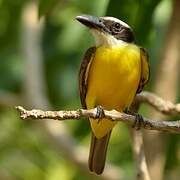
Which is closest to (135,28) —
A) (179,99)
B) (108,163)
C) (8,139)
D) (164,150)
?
(164,150)

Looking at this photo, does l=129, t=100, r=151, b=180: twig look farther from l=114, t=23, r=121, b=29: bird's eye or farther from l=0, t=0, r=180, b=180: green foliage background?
l=0, t=0, r=180, b=180: green foliage background

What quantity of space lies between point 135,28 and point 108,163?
157 cm

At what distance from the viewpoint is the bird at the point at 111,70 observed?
12.0 feet

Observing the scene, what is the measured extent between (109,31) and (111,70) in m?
0.21

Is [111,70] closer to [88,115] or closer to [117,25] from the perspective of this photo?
[117,25]

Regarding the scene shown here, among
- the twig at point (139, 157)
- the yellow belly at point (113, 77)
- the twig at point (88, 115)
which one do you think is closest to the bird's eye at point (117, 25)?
the yellow belly at point (113, 77)

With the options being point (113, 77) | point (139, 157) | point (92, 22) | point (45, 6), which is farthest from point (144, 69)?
point (45, 6)

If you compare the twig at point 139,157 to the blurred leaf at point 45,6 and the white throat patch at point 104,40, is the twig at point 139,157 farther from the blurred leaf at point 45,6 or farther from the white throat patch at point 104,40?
the blurred leaf at point 45,6

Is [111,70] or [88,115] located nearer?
[88,115]

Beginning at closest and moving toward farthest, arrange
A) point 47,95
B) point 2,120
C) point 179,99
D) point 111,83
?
point 111,83 < point 179,99 < point 47,95 < point 2,120

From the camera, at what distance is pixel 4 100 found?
4.59 metres

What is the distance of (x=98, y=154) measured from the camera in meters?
3.82

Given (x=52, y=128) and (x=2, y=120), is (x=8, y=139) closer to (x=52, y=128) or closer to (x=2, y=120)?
(x=2, y=120)

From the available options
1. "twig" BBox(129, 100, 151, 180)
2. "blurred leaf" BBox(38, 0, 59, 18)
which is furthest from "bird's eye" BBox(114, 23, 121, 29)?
"blurred leaf" BBox(38, 0, 59, 18)
